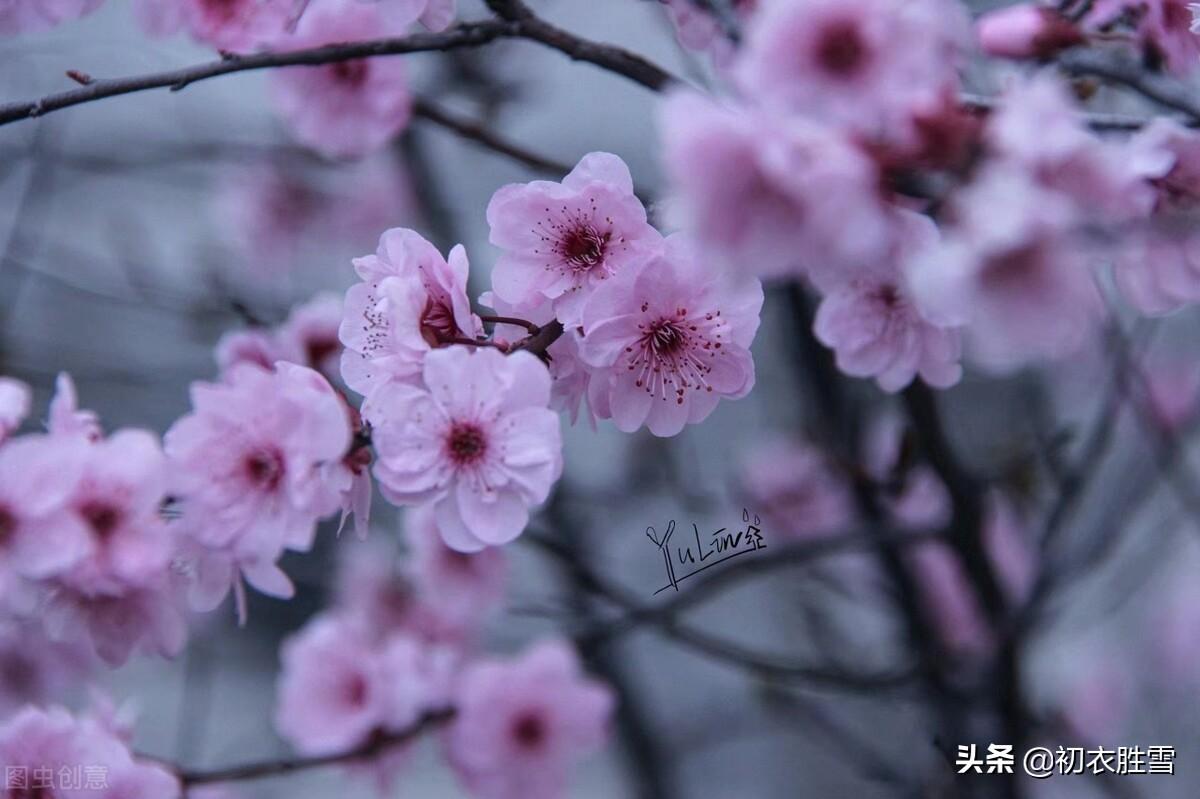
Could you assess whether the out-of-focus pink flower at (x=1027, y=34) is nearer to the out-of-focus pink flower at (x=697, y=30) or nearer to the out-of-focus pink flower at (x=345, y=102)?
the out-of-focus pink flower at (x=697, y=30)

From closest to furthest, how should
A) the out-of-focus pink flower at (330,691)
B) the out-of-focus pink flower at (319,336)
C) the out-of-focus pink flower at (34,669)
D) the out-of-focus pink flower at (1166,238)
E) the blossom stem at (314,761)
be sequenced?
the out-of-focus pink flower at (1166,238), the blossom stem at (314,761), the out-of-focus pink flower at (319,336), the out-of-focus pink flower at (34,669), the out-of-focus pink flower at (330,691)

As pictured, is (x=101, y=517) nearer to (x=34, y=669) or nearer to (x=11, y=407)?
(x=11, y=407)

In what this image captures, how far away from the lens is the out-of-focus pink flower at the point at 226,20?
4.06 ft

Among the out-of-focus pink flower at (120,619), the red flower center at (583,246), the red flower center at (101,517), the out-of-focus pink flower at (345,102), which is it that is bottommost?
the out-of-focus pink flower at (120,619)

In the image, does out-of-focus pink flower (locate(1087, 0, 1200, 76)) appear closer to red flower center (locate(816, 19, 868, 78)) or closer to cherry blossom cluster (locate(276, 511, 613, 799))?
red flower center (locate(816, 19, 868, 78))

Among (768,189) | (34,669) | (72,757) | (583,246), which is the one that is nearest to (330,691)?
(34,669)

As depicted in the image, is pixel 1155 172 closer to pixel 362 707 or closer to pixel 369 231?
pixel 362 707

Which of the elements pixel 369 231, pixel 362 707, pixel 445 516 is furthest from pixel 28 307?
pixel 445 516

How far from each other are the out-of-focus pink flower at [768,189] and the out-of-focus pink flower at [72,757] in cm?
91

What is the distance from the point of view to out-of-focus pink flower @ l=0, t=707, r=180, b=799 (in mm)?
1088

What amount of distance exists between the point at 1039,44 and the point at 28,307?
7.19 ft

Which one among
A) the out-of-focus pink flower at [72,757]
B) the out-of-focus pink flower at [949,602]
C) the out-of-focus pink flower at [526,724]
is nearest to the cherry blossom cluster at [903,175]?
the out-of-focus pink flower at [72,757]

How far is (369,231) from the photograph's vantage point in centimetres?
261

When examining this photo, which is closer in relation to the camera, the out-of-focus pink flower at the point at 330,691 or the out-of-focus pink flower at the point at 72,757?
Answer: the out-of-focus pink flower at the point at 72,757
